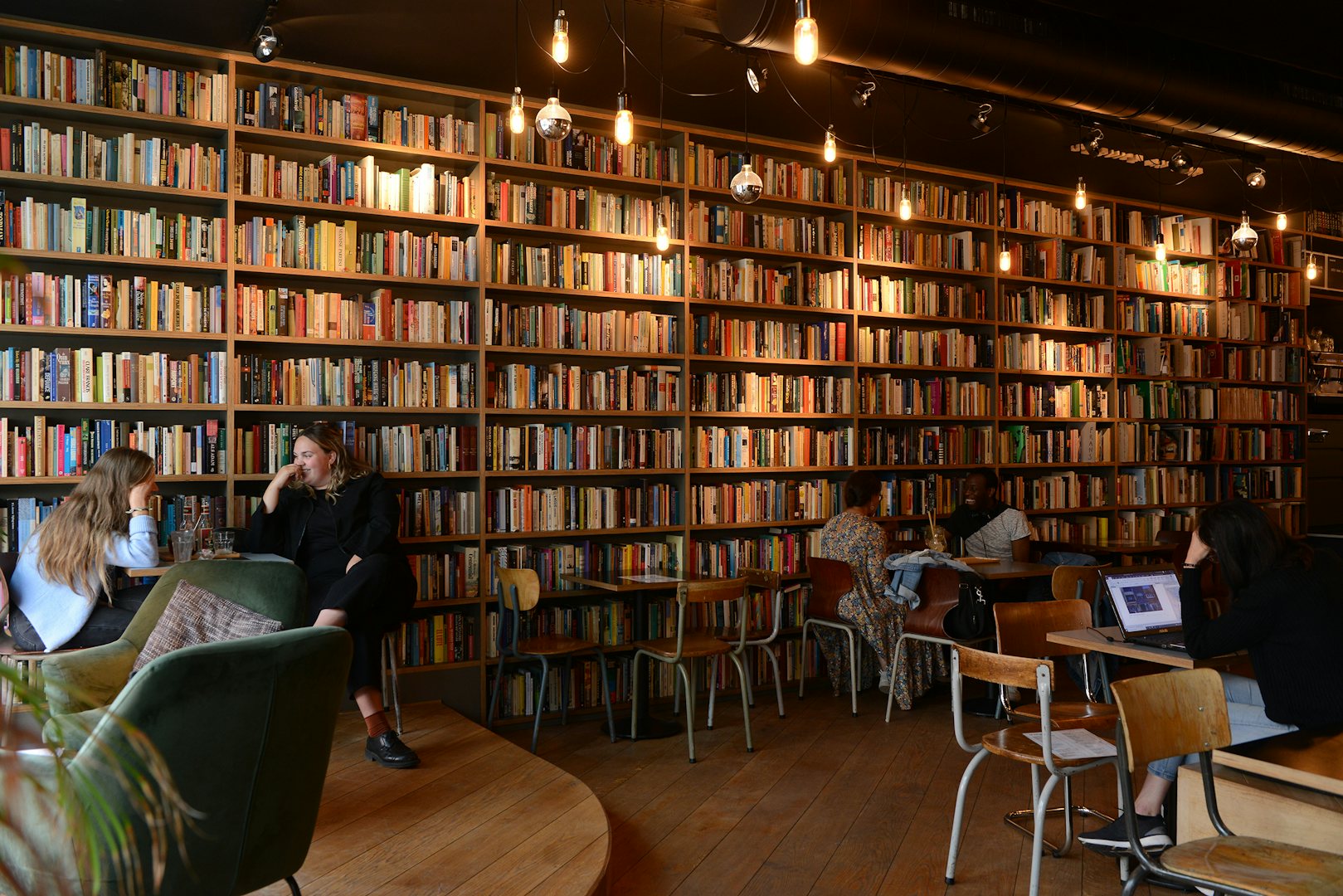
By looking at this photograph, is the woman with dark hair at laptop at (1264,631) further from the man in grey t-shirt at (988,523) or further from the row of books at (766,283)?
the row of books at (766,283)

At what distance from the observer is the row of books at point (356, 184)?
489 cm

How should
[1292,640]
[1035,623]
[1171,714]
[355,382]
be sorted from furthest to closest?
[355,382]
[1035,623]
[1292,640]
[1171,714]

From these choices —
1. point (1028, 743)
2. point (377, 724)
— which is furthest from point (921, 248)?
point (377, 724)

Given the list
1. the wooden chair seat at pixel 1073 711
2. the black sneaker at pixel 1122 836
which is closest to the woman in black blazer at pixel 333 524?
the wooden chair seat at pixel 1073 711

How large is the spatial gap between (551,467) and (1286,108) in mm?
4364

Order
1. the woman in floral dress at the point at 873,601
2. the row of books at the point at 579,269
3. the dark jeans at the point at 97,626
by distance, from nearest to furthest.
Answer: the dark jeans at the point at 97,626, the row of books at the point at 579,269, the woman in floral dress at the point at 873,601

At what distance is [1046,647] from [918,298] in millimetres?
3418

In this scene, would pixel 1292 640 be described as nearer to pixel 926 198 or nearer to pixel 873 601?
pixel 873 601

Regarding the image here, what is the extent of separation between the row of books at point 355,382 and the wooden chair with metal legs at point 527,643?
990mm

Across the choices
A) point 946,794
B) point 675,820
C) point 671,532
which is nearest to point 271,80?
point 671,532

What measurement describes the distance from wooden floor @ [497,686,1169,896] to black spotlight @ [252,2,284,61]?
3.41 metres

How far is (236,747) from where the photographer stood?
2.19 metres

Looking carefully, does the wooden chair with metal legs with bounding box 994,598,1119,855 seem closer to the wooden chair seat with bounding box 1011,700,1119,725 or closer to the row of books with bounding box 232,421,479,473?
the wooden chair seat with bounding box 1011,700,1119,725

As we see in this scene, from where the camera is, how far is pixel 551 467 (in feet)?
18.5
